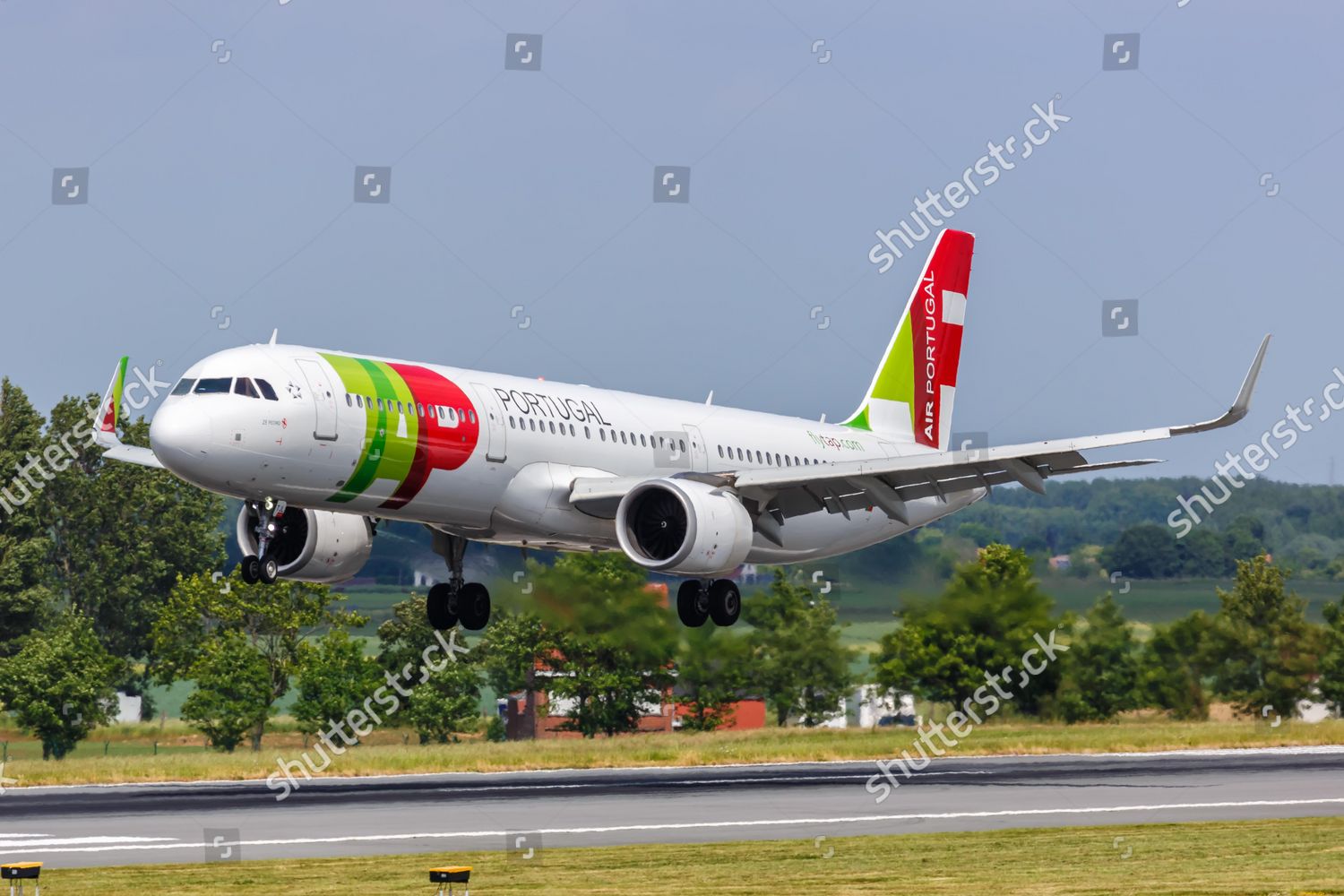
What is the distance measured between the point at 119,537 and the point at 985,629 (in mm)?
64679

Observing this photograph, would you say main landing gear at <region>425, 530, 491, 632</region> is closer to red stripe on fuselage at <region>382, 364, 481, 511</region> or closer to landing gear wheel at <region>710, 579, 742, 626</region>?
landing gear wheel at <region>710, 579, 742, 626</region>

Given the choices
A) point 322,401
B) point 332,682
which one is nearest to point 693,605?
point 322,401

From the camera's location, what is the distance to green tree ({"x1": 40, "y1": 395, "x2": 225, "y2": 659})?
110 meters

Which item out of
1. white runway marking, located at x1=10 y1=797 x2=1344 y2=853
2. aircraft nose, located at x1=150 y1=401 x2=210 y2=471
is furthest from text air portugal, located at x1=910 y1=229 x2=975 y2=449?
aircraft nose, located at x1=150 y1=401 x2=210 y2=471

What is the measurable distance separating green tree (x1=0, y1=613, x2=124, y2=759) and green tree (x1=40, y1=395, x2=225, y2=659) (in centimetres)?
2135

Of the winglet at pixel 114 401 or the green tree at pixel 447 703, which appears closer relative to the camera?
the winglet at pixel 114 401

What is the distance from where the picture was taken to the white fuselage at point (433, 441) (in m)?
35.8

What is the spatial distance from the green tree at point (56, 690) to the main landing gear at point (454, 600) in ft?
137

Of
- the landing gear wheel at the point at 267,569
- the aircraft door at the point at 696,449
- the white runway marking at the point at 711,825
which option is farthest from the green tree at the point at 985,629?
the landing gear wheel at the point at 267,569

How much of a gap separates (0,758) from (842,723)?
32.7m

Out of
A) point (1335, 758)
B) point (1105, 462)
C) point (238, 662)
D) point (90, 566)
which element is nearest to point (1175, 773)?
point (1335, 758)

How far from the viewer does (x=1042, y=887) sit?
2828cm

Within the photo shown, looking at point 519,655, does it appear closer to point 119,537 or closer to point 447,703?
point 447,703

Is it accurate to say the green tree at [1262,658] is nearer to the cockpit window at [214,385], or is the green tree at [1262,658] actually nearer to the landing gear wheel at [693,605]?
the landing gear wheel at [693,605]
